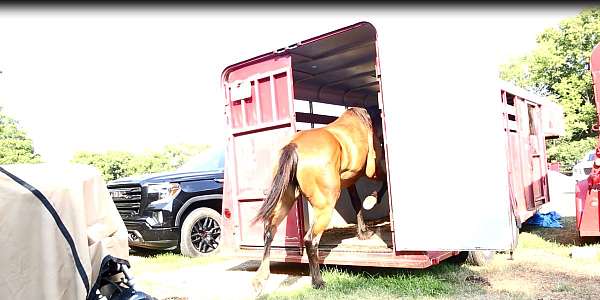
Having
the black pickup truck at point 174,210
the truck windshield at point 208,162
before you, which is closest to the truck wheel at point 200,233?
the black pickup truck at point 174,210

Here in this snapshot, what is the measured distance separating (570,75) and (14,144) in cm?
3242

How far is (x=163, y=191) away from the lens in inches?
293

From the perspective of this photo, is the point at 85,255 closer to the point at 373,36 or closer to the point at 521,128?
the point at 373,36

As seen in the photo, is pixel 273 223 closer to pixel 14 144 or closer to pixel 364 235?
pixel 364 235

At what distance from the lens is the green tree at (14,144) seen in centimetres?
2472

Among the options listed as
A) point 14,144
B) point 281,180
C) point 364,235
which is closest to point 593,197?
point 364,235

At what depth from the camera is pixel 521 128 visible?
6906mm

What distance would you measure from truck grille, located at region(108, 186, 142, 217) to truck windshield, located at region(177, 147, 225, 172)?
3.73ft

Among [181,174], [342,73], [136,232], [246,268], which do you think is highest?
[342,73]

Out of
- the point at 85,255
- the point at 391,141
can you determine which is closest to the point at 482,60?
the point at 391,141

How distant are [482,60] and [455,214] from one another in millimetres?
1392

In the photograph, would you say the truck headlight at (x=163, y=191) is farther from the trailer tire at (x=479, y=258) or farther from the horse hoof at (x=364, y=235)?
the trailer tire at (x=479, y=258)

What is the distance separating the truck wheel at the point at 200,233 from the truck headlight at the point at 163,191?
418mm

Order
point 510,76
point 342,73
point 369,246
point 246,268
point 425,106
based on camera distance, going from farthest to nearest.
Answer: point 510,76
point 342,73
point 246,268
point 369,246
point 425,106
